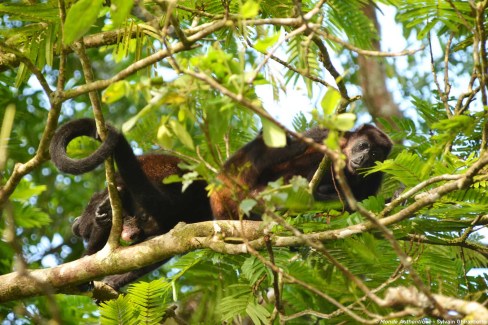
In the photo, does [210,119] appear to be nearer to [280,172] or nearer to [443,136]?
[443,136]

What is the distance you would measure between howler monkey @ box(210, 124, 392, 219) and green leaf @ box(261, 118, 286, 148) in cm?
263

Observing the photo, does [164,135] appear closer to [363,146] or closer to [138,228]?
[138,228]

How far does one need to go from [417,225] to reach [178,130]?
1930mm

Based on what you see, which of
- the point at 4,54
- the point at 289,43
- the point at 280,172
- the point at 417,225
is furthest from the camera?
the point at 280,172

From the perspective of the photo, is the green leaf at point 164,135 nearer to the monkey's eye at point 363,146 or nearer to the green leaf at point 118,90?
the green leaf at point 118,90

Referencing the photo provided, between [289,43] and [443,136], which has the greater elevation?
[289,43]

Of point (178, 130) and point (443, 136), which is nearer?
point (178, 130)

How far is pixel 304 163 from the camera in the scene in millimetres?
5988

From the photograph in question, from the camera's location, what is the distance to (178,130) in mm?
2666

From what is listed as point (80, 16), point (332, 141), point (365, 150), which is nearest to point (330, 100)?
point (332, 141)

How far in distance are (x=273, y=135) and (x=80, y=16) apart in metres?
0.92

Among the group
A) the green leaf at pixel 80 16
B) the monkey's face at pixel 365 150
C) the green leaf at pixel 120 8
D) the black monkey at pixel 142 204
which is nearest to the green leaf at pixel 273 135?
the green leaf at pixel 120 8

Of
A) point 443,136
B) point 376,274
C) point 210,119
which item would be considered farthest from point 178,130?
point 376,274

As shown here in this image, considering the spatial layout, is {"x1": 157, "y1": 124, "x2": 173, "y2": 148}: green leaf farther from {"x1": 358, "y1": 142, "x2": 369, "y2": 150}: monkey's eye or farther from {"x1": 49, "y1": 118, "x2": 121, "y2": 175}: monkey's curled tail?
{"x1": 358, "y1": 142, "x2": 369, "y2": 150}: monkey's eye
